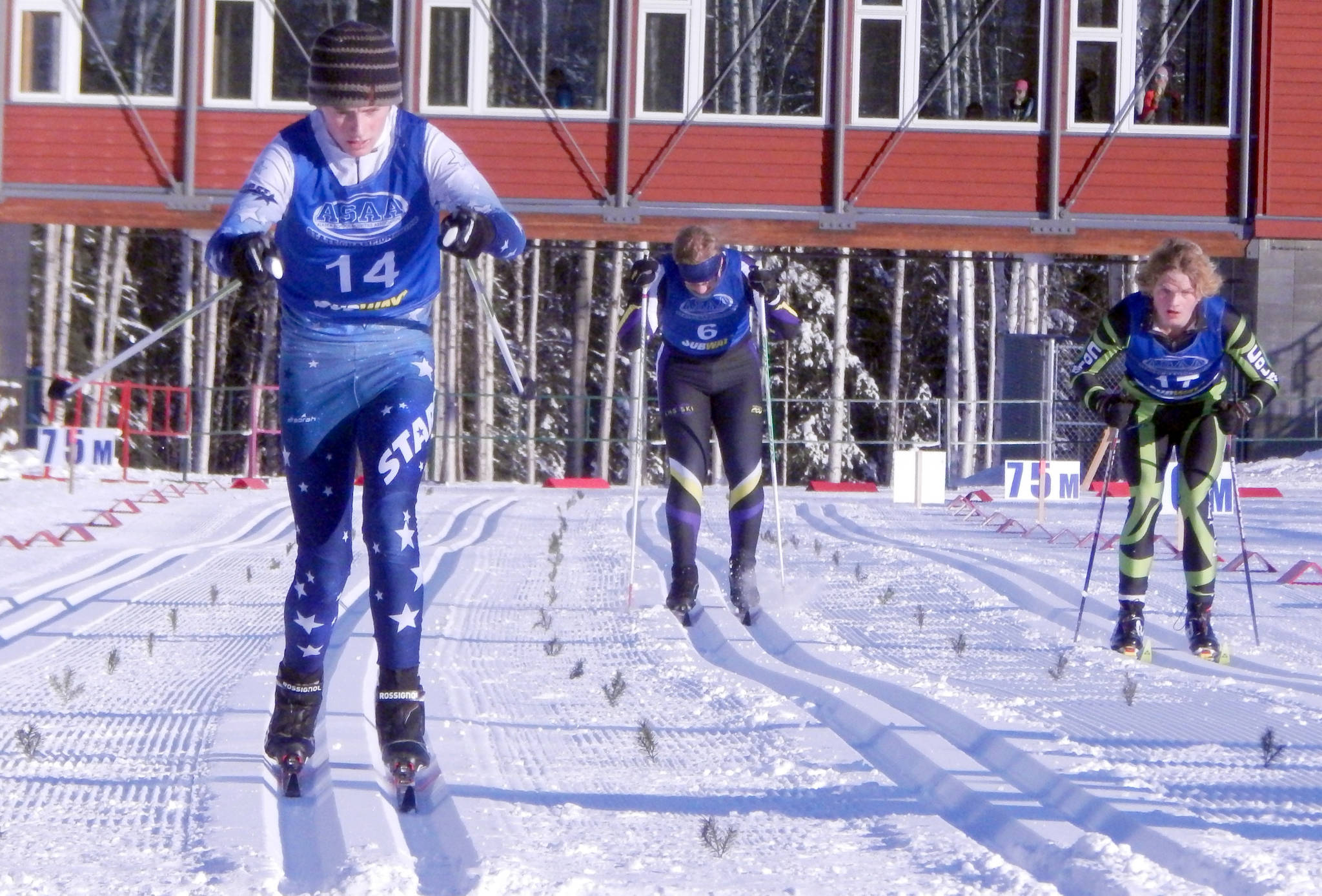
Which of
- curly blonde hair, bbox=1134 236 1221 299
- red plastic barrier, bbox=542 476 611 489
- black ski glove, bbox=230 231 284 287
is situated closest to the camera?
black ski glove, bbox=230 231 284 287

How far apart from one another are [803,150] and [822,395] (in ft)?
69.8

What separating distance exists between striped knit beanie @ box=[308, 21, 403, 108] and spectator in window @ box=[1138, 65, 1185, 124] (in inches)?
662

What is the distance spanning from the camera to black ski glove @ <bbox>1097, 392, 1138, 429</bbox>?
677 centimetres

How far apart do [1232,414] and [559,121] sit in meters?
13.1

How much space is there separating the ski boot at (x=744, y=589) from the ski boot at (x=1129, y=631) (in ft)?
5.64

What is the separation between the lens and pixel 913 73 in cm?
1925

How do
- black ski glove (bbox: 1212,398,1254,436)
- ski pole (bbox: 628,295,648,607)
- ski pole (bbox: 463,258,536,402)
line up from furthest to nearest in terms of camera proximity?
ski pole (bbox: 628,295,648,607) → black ski glove (bbox: 1212,398,1254,436) → ski pole (bbox: 463,258,536,402)

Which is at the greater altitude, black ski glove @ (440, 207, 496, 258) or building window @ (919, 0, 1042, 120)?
building window @ (919, 0, 1042, 120)

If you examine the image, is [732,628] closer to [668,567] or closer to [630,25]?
[668,567]

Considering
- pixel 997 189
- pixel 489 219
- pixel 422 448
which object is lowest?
pixel 422 448

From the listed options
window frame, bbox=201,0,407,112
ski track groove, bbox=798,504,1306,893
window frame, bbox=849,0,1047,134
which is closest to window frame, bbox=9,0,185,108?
window frame, bbox=201,0,407,112

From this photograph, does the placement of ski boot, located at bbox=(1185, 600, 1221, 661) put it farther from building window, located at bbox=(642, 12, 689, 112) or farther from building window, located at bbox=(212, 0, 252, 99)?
building window, located at bbox=(212, 0, 252, 99)

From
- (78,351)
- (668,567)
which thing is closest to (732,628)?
(668,567)

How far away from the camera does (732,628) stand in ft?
24.7
